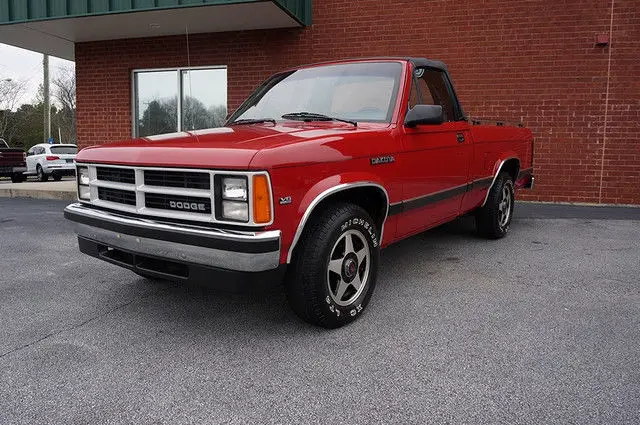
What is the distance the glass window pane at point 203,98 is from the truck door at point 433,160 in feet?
20.2

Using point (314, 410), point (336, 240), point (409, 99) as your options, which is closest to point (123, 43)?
point (409, 99)

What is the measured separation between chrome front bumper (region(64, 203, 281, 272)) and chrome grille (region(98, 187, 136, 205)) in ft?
0.35

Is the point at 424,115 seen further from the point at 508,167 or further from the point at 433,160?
the point at 508,167

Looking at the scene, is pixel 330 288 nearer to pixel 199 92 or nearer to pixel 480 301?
pixel 480 301

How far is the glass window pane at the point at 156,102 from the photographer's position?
10.6 metres

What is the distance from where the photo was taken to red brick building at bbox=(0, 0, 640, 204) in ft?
A: 27.8

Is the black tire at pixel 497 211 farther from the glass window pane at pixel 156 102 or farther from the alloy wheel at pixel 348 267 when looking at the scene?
the glass window pane at pixel 156 102

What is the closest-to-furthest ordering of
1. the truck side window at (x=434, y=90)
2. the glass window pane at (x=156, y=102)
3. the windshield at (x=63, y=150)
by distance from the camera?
the truck side window at (x=434, y=90) → the glass window pane at (x=156, y=102) → the windshield at (x=63, y=150)

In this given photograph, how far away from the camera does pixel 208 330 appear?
3.37m

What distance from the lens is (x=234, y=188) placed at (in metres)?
2.89

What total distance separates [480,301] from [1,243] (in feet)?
17.7

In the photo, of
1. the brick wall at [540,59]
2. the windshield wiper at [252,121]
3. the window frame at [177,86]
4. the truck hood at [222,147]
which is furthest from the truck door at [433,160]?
the window frame at [177,86]

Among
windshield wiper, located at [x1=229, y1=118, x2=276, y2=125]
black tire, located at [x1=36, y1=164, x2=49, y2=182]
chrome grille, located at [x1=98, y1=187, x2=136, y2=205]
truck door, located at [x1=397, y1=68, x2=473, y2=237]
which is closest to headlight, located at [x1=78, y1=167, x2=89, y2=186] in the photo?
chrome grille, located at [x1=98, y1=187, x2=136, y2=205]

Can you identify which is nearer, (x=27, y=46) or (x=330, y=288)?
(x=330, y=288)
